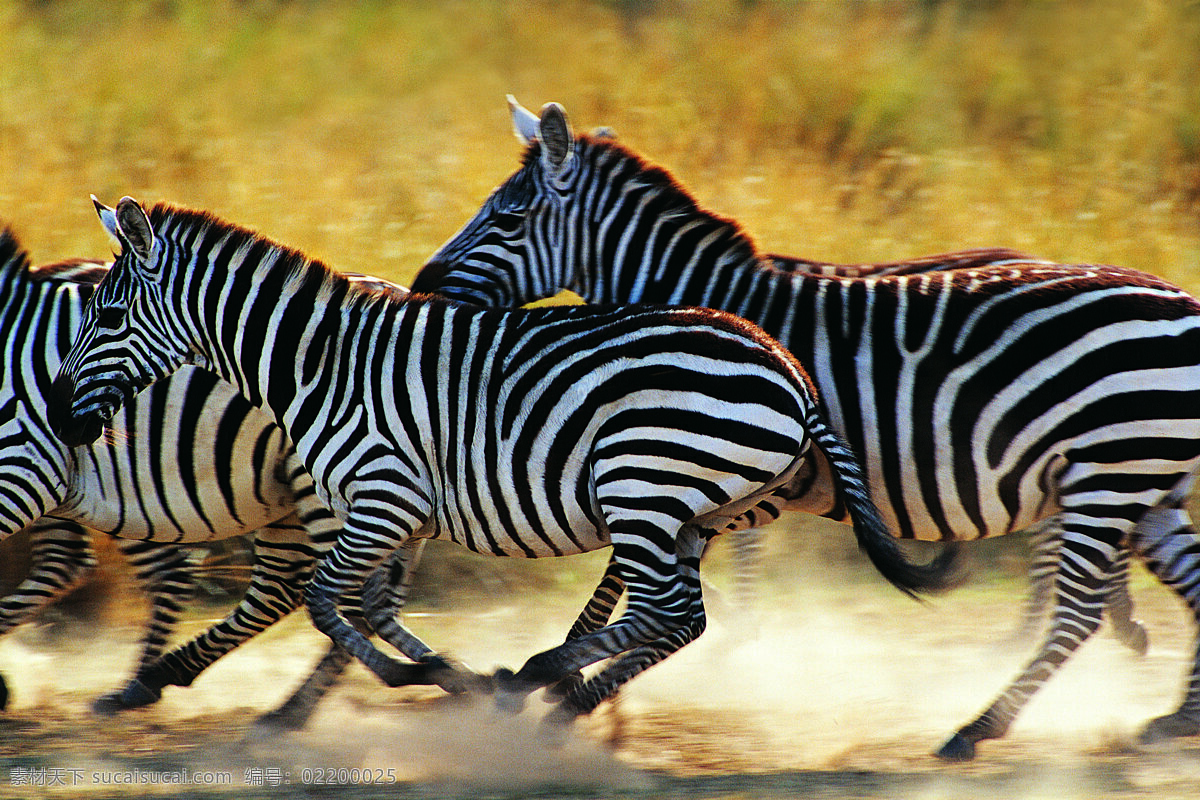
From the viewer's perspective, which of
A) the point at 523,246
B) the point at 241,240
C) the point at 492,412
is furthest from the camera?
the point at 523,246

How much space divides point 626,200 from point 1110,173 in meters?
6.47

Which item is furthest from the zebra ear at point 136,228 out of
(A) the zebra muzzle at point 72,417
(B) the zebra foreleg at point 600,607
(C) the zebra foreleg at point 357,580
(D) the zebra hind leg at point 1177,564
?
(D) the zebra hind leg at point 1177,564

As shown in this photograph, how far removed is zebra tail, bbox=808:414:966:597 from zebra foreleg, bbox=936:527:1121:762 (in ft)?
1.49

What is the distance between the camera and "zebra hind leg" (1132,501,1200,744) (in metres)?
4.81

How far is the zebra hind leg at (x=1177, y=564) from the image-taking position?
4.81 meters

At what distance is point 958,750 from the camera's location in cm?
458

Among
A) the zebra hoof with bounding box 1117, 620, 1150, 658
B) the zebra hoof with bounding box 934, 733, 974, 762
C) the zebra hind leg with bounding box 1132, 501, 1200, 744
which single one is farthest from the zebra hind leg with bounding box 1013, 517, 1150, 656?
the zebra hoof with bounding box 934, 733, 974, 762

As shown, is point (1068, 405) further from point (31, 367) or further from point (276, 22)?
point (276, 22)

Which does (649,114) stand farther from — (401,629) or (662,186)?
(401,629)

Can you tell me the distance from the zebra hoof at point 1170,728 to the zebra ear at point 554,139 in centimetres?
311

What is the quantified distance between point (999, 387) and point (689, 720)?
184 cm

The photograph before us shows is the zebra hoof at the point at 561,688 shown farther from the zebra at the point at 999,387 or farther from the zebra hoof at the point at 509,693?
the zebra at the point at 999,387

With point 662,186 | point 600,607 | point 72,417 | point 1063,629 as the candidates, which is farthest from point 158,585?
point 1063,629

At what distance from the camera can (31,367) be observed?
15.9 ft
